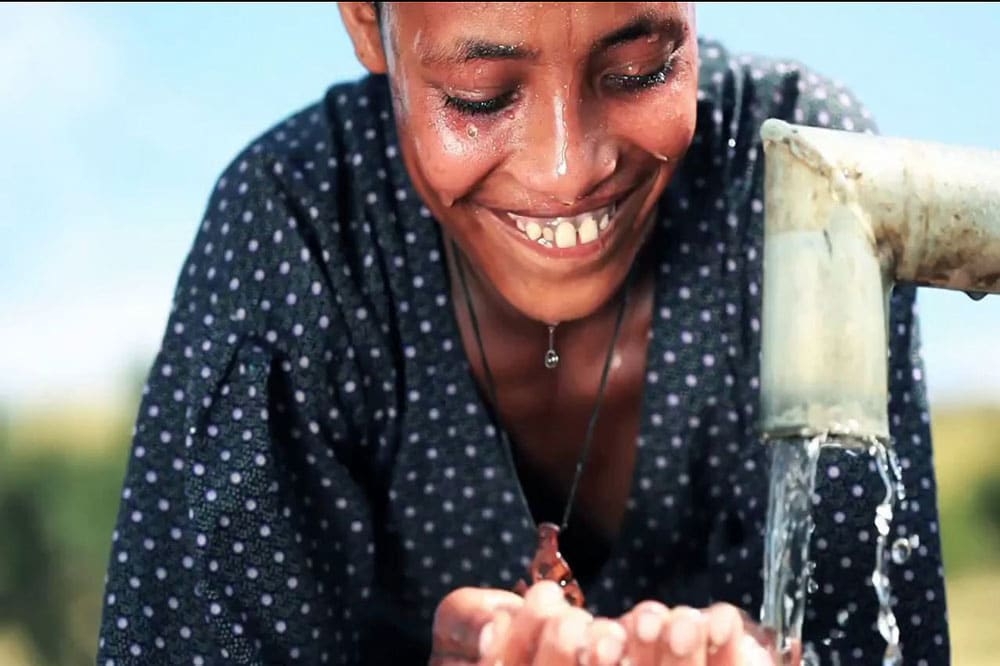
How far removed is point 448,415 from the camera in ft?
4.92

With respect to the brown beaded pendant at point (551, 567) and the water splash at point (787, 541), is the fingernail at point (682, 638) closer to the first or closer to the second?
the water splash at point (787, 541)

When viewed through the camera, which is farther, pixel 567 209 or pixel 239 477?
pixel 239 477

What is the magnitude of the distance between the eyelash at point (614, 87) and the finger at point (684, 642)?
41 centimetres

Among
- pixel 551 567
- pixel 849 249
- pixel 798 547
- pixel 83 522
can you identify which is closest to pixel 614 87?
pixel 849 249

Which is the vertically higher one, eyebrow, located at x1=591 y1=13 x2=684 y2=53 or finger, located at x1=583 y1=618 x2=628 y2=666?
eyebrow, located at x1=591 y1=13 x2=684 y2=53

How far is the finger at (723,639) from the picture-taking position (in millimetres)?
1131

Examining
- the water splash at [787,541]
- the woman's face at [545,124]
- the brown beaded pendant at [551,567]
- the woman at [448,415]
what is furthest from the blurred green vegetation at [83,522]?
the woman's face at [545,124]

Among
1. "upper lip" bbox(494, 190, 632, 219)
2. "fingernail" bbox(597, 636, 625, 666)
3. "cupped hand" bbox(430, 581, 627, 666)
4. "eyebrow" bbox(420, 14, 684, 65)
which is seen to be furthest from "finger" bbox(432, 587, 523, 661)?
"eyebrow" bbox(420, 14, 684, 65)

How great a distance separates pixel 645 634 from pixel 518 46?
0.45 metres

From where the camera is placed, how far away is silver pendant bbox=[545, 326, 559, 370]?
1.48m

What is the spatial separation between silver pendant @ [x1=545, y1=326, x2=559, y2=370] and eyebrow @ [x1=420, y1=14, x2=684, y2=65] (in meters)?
0.38

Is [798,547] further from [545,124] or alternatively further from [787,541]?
[545,124]

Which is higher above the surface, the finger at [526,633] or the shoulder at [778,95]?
the shoulder at [778,95]

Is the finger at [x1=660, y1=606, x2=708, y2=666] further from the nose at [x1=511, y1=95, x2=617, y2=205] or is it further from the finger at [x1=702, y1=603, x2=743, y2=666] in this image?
the nose at [x1=511, y1=95, x2=617, y2=205]
